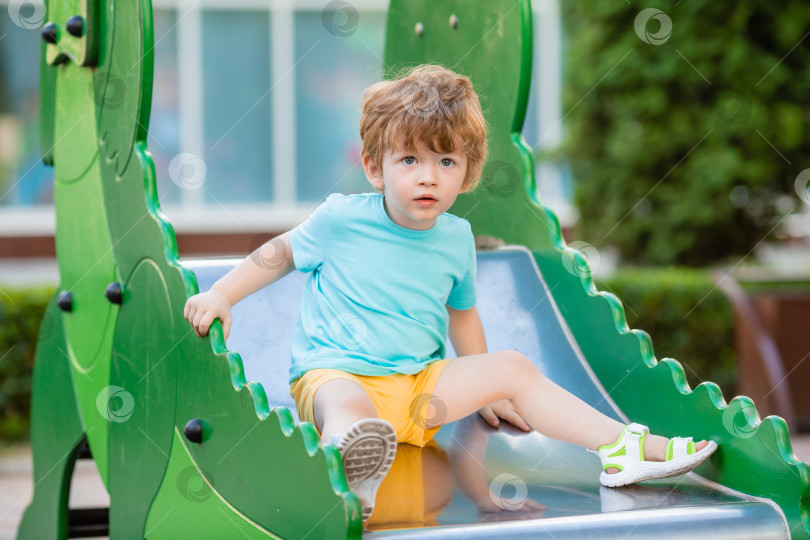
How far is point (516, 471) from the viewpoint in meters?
2.08

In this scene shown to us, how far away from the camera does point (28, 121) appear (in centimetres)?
957

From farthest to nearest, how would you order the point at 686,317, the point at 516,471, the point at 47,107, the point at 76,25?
the point at 686,317
the point at 47,107
the point at 76,25
the point at 516,471

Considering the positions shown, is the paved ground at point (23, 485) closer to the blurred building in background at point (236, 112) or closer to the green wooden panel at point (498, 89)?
the green wooden panel at point (498, 89)

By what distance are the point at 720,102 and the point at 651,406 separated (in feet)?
14.1

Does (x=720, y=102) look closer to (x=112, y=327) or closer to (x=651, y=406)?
(x=651, y=406)

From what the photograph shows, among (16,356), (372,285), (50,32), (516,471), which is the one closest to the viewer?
(516,471)

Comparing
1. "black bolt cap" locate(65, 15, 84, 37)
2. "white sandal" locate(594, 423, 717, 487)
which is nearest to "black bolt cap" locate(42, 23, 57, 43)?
"black bolt cap" locate(65, 15, 84, 37)

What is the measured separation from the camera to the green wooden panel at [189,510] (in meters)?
1.82

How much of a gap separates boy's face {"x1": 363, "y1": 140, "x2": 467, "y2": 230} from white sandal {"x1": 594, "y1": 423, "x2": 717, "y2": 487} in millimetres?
607

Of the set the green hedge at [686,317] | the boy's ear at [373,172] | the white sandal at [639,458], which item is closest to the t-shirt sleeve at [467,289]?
the boy's ear at [373,172]

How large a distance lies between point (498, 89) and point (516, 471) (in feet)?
4.03

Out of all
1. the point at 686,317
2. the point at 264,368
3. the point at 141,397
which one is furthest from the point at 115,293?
the point at 686,317

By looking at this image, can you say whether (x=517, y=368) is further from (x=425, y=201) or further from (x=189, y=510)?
(x=189, y=510)

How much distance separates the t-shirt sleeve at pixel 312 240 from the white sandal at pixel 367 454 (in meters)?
0.62
